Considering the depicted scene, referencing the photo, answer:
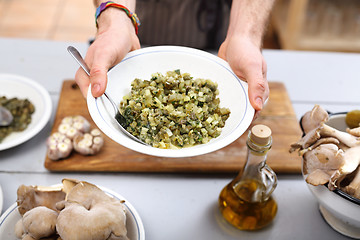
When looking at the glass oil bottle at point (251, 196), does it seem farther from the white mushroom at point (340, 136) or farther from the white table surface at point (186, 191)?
the white mushroom at point (340, 136)

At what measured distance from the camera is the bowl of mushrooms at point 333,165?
764 mm

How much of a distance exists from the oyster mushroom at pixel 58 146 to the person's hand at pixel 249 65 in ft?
Answer: 1.71

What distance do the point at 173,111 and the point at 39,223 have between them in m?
0.39

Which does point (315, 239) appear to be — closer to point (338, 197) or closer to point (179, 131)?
point (338, 197)

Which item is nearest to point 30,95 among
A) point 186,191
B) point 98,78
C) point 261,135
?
point 98,78

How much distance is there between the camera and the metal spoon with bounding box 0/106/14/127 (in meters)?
1.16

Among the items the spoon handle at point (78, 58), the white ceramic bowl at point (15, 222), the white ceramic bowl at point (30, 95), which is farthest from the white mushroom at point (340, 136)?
the white ceramic bowl at point (30, 95)

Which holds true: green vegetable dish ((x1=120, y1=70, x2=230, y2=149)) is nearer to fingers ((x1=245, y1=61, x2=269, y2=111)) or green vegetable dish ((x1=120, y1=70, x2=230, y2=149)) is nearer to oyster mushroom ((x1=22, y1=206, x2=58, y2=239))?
fingers ((x1=245, y1=61, x2=269, y2=111))

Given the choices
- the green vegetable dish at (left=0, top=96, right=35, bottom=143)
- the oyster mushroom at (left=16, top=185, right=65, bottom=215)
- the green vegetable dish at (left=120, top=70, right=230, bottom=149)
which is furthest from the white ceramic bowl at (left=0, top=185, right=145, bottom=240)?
the green vegetable dish at (left=0, top=96, right=35, bottom=143)

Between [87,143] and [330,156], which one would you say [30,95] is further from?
[330,156]

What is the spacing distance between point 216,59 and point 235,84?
101 millimetres

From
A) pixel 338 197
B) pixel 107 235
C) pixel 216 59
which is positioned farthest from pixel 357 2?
Answer: pixel 107 235

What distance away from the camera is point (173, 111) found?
2.99ft

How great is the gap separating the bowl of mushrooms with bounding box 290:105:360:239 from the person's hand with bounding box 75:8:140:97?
489 millimetres
